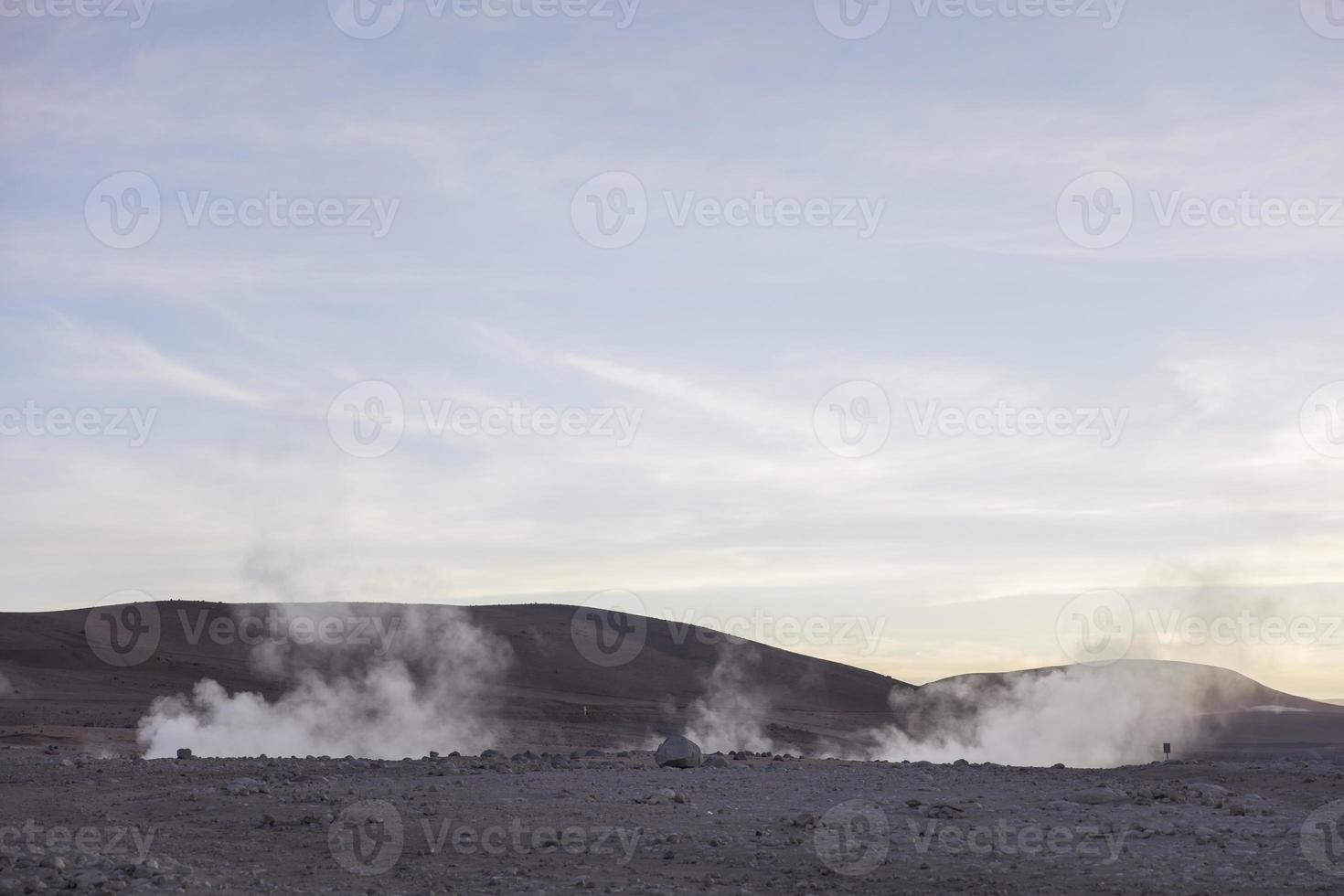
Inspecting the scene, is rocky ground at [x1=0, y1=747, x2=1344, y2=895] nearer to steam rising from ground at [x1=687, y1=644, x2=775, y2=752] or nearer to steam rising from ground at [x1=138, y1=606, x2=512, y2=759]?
steam rising from ground at [x1=138, y1=606, x2=512, y2=759]

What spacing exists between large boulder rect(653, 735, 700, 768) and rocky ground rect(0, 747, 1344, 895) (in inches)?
163

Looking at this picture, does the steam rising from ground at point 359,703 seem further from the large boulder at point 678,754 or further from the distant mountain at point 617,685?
the large boulder at point 678,754

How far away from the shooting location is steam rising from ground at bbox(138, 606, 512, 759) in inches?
1809

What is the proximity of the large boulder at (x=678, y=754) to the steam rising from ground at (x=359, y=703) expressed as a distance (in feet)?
57.7

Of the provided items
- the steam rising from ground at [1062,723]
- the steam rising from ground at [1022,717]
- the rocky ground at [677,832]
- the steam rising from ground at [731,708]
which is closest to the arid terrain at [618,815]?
the rocky ground at [677,832]

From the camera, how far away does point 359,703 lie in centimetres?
6788

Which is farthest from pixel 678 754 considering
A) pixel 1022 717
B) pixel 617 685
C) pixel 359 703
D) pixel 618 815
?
pixel 617 685

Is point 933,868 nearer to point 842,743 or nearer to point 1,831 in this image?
point 1,831

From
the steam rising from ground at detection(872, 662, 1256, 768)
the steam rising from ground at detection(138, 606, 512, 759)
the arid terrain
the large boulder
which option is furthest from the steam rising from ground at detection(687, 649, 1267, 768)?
the large boulder

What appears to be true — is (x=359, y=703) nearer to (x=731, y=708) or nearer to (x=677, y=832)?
(x=731, y=708)

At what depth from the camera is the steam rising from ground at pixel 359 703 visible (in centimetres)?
4594

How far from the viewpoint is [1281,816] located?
18.0 meters

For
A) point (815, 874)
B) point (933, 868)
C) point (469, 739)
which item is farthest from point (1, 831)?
point (469, 739)

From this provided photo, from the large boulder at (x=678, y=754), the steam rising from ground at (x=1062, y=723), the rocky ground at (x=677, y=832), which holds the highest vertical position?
the steam rising from ground at (x=1062, y=723)
